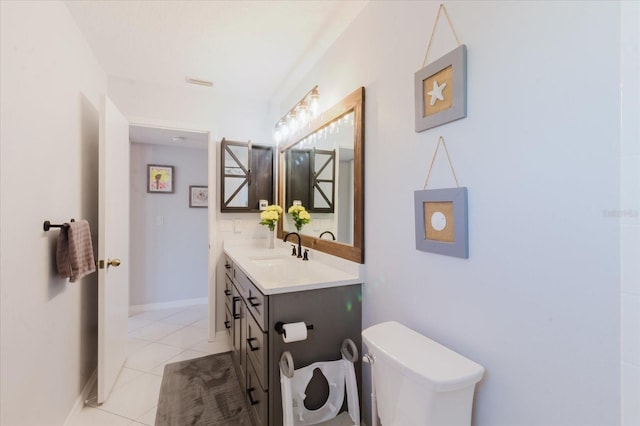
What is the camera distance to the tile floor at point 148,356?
1794 millimetres

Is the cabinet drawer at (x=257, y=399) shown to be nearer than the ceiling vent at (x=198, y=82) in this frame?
Yes

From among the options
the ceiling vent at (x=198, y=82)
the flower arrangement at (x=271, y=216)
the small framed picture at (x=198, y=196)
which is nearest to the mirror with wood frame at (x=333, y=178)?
the flower arrangement at (x=271, y=216)

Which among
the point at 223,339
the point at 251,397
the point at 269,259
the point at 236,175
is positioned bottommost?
the point at 223,339

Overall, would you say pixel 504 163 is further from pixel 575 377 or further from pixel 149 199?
pixel 149 199

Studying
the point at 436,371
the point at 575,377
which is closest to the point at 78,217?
the point at 436,371

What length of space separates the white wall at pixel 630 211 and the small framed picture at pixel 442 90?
1.37 feet

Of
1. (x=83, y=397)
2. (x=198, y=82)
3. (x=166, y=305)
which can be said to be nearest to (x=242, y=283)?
(x=83, y=397)

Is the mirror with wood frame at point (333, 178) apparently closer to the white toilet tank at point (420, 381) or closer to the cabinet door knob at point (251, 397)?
the white toilet tank at point (420, 381)

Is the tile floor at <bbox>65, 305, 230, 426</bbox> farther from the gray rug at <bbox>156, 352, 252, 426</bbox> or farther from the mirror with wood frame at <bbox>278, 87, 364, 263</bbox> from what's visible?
the mirror with wood frame at <bbox>278, 87, 364, 263</bbox>

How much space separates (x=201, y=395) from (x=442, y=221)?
6.39 feet

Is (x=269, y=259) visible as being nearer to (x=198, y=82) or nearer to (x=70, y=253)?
(x=70, y=253)

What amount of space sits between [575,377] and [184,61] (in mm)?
2855

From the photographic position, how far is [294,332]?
1324 mm

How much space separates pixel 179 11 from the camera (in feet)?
5.65
